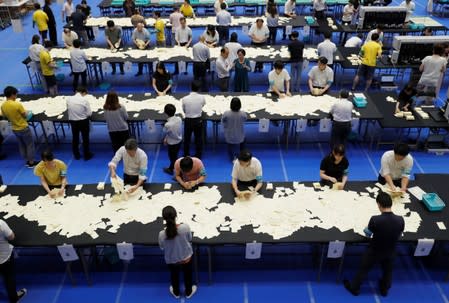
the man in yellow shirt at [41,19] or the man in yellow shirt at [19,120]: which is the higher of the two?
→ the man in yellow shirt at [41,19]

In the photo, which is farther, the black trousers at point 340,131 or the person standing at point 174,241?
the black trousers at point 340,131

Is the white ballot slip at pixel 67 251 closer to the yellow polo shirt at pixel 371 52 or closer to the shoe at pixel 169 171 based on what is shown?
the shoe at pixel 169 171

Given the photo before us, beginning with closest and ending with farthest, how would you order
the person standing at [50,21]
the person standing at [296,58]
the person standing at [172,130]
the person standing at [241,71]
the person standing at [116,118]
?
the person standing at [172,130], the person standing at [116,118], the person standing at [241,71], the person standing at [296,58], the person standing at [50,21]

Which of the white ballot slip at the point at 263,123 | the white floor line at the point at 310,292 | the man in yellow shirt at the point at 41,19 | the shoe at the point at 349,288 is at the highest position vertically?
the man in yellow shirt at the point at 41,19

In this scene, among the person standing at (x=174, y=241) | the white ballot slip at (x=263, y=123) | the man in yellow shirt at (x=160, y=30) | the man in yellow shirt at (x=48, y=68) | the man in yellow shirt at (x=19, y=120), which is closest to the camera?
the person standing at (x=174, y=241)

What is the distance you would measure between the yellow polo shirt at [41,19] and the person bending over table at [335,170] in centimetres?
1273

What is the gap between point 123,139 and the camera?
9.09 m

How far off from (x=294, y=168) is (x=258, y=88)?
4494mm

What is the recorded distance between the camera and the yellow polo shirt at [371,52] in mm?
Result: 11367

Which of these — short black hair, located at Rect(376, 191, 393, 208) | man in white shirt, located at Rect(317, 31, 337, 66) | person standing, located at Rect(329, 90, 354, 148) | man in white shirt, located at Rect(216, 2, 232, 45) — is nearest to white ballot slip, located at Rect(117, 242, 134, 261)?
short black hair, located at Rect(376, 191, 393, 208)

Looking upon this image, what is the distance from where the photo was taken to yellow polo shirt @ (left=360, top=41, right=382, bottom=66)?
11367mm

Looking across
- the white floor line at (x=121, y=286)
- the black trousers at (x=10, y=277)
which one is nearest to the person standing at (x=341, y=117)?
the white floor line at (x=121, y=286)

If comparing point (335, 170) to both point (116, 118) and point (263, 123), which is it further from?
point (116, 118)

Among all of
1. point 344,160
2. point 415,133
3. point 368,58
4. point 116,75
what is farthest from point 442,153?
point 116,75
